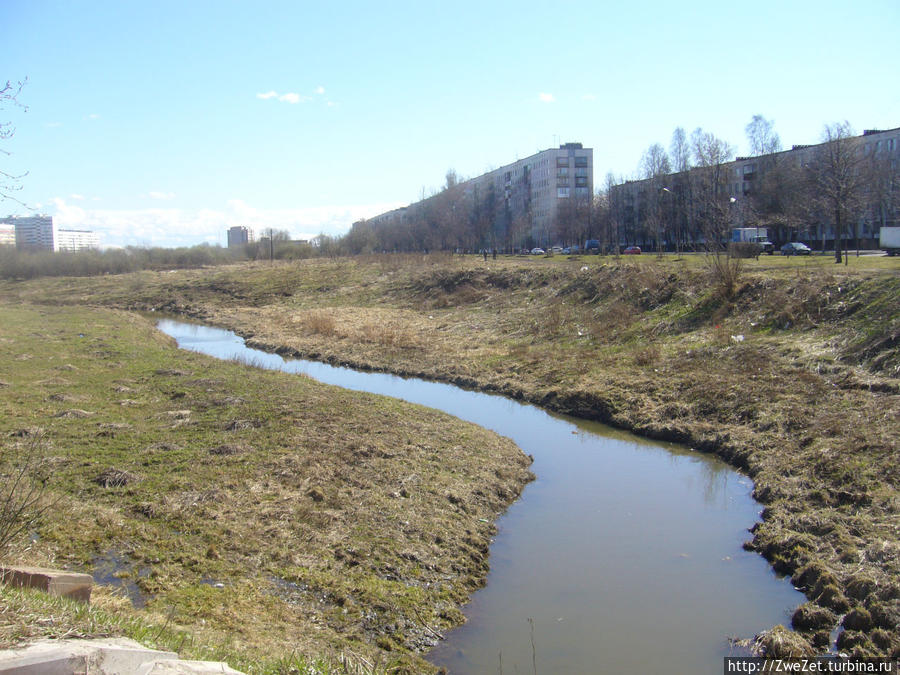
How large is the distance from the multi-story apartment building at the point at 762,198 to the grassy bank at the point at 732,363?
25.7 metres

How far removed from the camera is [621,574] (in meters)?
9.77

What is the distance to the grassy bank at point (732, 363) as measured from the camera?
1005 centimetres

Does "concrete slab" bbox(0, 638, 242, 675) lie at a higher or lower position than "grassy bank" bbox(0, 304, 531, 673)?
higher

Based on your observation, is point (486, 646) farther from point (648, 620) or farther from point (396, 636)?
point (648, 620)

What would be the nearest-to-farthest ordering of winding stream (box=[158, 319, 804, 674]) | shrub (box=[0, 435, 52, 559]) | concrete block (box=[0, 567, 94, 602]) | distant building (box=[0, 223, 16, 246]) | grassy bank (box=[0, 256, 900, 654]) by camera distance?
1. concrete block (box=[0, 567, 94, 602])
2. shrub (box=[0, 435, 52, 559])
3. winding stream (box=[158, 319, 804, 674])
4. grassy bank (box=[0, 256, 900, 654])
5. distant building (box=[0, 223, 16, 246])

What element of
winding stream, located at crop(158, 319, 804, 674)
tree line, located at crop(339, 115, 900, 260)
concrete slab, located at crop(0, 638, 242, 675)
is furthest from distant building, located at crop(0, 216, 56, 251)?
concrete slab, located at crop(0, 638, 242, 675)

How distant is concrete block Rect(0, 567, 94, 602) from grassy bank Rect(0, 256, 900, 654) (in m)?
7.85

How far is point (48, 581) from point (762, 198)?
227 ft

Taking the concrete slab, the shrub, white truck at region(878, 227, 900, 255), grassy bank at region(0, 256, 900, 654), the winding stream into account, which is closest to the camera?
the concrete slab

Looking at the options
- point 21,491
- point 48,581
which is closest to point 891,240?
point 21,491

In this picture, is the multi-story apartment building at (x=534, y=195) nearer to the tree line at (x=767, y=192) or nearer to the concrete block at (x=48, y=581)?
the tree line at (x=767, y=192)

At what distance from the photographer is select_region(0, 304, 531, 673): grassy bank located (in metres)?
6.95

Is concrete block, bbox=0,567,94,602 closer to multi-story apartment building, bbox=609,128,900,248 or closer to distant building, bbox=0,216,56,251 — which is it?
multi-story apartment building, bbox=609,128,900,248

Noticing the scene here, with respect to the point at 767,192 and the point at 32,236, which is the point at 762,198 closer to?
the point at 767,192
